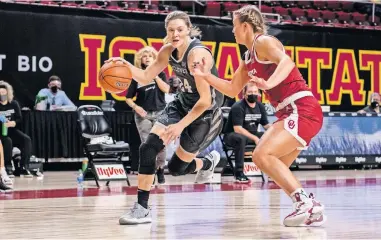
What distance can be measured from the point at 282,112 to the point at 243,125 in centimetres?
612

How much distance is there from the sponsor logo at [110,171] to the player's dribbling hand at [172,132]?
15.4ft

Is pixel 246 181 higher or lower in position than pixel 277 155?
lower

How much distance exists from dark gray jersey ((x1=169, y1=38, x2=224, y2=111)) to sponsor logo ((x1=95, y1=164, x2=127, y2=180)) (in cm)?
411

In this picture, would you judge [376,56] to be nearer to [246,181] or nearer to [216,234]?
[246,181]

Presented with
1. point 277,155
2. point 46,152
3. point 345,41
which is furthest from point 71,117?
point 277,155

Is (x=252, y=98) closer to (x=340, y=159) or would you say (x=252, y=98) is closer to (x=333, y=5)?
(x=340, y=159)

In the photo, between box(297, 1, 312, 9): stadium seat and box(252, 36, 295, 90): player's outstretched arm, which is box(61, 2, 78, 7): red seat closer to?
box(297, 1, 312, 9): stadium seat

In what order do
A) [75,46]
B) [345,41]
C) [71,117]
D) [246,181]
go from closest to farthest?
[246,181], [71,117], [75,46], [345,41]

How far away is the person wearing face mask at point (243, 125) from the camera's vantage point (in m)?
12.5

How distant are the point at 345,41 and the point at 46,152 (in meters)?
7.59

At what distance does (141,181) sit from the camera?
6848 millimetres

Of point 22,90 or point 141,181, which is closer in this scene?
point 141,181

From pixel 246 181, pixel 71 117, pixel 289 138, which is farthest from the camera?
pixel 71 117

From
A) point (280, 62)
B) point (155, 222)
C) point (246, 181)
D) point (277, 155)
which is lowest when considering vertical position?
point (246, 181)
